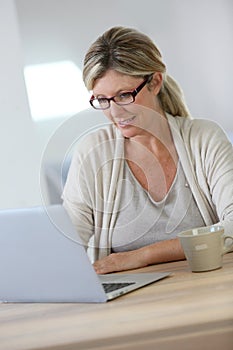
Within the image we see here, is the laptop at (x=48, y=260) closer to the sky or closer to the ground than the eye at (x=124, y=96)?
closer to the ground

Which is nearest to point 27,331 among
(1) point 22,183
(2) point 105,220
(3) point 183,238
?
(3) point 183,238

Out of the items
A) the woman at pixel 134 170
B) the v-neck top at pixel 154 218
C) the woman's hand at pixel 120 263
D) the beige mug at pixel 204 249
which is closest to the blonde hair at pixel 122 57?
the woman at pixel 134 170

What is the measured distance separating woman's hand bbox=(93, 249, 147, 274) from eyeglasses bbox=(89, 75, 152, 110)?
0.41 m

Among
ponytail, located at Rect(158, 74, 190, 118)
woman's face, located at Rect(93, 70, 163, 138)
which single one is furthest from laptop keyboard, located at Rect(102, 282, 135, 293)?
ponytail, located at Rect(158, 74, 190, 118)

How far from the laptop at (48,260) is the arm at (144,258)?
1.02 ft

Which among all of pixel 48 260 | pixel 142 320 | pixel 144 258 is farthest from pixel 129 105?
pixel 142 320

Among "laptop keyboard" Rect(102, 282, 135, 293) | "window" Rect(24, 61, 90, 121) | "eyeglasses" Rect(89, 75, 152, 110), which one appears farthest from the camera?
"window" Rect(24, 61, 90, 121)

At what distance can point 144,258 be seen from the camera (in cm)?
167

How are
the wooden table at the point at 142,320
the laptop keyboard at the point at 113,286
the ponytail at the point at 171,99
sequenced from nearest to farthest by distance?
the wooden table at the point at 142,320 → the laptop keyboard at the point at 113,286 → the ponytail at the point at 171,99

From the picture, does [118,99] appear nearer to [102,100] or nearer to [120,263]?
[102,100]

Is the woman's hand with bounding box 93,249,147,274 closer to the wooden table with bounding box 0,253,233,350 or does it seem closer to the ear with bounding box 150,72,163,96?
the wooden table with bounding box 0,253,233,350

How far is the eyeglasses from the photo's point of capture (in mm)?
1846

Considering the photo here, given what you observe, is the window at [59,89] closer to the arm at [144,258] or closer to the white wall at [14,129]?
the white wall at [14,129]

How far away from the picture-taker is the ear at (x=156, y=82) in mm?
2018
